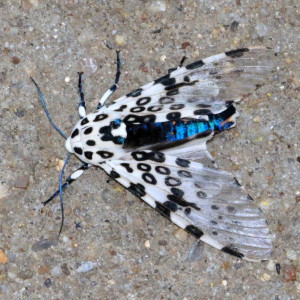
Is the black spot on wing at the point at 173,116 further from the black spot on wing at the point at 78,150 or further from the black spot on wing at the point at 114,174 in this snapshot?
the black spot on wing at the point at 78,150

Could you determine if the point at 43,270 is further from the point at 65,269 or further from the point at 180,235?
the point at 180,235

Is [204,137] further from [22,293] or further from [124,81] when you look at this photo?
[22,293]

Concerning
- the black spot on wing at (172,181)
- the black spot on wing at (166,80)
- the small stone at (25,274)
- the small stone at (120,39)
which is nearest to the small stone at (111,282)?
the small stone at (25,274)

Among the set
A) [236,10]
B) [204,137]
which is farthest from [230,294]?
[236,10]

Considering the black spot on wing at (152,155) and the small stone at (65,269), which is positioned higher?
the black spot on wing at (152,155)

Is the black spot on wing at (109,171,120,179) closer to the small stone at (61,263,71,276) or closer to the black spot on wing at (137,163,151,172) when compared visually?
the black spot on wing at (137,163,151,172)

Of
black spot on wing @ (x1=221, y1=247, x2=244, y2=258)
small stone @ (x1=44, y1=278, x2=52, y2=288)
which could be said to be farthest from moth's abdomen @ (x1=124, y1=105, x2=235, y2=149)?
small stone @ (x1=44, y1=278, x2=52, y2=288)

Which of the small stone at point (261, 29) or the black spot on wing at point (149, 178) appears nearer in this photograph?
the black spot on wing at point (149, 178)
